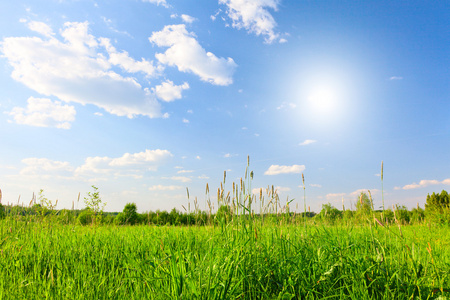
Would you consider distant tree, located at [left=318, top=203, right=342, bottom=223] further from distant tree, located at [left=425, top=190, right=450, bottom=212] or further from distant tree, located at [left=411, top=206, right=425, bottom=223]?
distant tree, located at [left=425, top=190, right=450, bottom=212]

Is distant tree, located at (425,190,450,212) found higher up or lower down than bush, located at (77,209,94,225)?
higher up

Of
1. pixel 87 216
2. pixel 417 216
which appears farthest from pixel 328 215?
pixel 87 216

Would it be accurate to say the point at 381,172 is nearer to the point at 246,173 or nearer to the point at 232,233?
the point at 246,173

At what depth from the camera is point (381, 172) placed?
8.72 feet

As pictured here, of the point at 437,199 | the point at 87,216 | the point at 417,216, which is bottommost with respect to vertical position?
the point at 87,216

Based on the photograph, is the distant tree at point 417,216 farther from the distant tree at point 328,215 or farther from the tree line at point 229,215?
the distant tree at point 328,215

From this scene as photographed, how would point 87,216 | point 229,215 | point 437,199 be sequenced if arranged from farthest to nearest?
point 87,216 < point 437,199 < point 229,215

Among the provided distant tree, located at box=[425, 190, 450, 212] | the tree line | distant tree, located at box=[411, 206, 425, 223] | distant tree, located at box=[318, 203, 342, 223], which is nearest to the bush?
the tree line

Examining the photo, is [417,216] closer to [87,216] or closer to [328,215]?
[328,215]

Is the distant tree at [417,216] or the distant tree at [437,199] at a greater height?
the distant tree at [437,199]

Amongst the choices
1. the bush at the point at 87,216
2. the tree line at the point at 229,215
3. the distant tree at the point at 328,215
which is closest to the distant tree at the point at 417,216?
the tree line at the point at 229,215

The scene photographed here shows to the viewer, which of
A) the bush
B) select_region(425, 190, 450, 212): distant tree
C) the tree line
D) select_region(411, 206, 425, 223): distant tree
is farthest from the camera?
select_region(425, 190, 450, 212): distant tree

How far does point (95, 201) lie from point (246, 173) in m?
9.51

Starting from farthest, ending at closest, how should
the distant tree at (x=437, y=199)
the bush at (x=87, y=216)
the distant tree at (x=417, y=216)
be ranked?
1. the distant tree at (x=437, y=199)
2. the bush at (x=87, y=216)
3. the distant tree at (x=417, y=216)
